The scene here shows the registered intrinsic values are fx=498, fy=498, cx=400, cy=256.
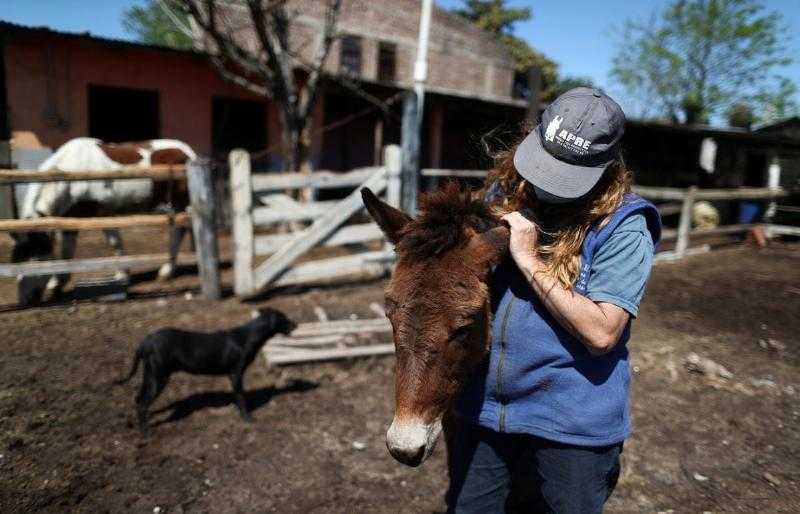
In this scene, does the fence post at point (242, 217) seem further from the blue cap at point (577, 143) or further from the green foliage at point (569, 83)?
the green foliage at point (569, 83)

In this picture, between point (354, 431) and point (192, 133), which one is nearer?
point (354, 431)

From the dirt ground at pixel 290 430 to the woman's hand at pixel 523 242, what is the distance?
1826 mm

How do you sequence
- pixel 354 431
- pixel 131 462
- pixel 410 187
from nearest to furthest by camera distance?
pixel 131 462
pixel 354 431
pixel 410 187

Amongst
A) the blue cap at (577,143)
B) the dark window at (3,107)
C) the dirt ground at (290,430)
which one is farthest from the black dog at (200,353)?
the dark window at (3,107)

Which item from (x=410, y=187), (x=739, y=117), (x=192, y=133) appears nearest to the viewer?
(x=410, y=187)

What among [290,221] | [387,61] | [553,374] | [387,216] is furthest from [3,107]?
[387,61]

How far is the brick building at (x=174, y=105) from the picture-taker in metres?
10.2

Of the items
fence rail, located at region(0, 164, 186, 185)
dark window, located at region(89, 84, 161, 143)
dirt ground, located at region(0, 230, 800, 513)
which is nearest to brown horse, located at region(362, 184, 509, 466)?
dirt ground, located at region(0, 230, 800, 513)

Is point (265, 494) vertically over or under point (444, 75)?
under

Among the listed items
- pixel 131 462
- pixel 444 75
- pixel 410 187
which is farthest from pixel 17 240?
pixel 444 75

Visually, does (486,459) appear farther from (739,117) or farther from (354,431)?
(739,117)

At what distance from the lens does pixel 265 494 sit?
276cm

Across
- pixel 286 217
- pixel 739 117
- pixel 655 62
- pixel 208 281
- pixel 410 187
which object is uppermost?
pixel 655 62

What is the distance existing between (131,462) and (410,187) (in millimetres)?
5147
